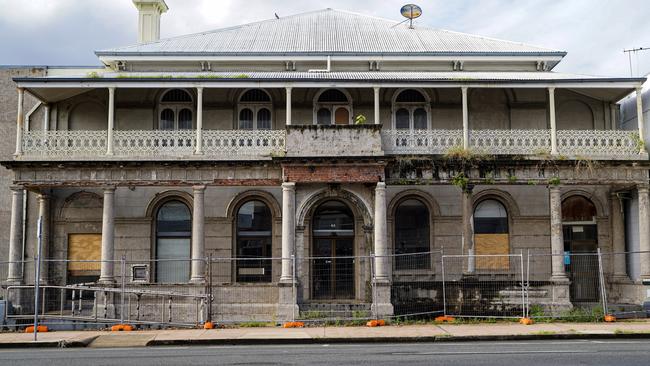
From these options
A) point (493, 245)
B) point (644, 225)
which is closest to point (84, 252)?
point (493, 245)

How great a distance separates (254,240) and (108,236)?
5215 millimetres

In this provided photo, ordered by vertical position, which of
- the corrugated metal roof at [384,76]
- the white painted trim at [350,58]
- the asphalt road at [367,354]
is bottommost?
the asphalt road at [367,354]

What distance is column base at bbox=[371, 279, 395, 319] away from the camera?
67.8 ft

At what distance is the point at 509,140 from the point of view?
2316 centimetres

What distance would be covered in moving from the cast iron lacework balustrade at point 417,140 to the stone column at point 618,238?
21.8 feet

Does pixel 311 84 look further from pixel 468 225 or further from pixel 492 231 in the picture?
pixel 492 231

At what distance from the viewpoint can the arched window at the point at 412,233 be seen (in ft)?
82.8

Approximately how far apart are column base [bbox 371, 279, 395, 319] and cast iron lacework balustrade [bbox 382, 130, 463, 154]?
4362 mm

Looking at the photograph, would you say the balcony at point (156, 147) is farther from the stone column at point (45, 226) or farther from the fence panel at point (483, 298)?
the fence panel at point (483, 298)

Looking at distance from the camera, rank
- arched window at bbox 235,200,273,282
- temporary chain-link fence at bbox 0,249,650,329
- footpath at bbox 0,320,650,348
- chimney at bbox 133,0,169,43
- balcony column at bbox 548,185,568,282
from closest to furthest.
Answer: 1. footpath at bbox 0,320,650,348
2. temporary chain-link fence at bbox 0,249,650,329
3. balcony column at bbox 548,185,568,282
4. arched window at bbox 235,200,273,282
5. chimney at bbox 133,0,169,43

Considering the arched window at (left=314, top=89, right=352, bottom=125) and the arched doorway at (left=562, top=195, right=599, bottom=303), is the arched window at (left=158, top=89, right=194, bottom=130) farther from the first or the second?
the arched doorway at (left=562, top=195, right=599, bottom=303)

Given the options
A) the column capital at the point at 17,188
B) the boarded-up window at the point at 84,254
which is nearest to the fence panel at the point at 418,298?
the boarded-up window at the point at 84,254

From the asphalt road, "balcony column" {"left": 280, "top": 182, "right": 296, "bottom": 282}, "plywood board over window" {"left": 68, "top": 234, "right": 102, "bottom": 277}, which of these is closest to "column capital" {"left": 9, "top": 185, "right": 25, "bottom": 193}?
"plywood board over window" {"left": 68, "top": 234, "right": 102, "bottom": 277}

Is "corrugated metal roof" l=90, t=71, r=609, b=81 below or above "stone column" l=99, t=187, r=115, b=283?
above
